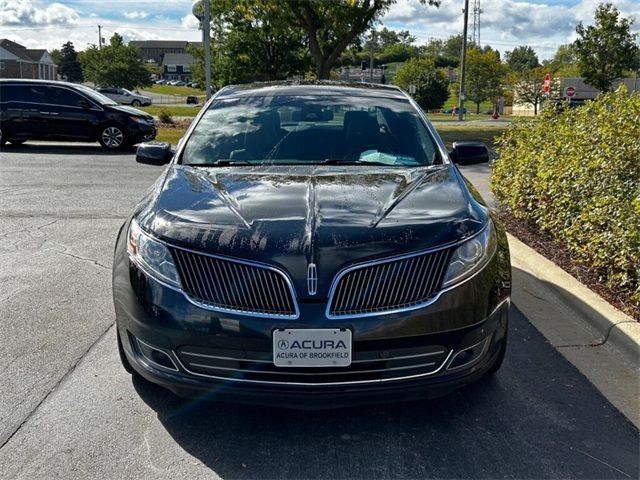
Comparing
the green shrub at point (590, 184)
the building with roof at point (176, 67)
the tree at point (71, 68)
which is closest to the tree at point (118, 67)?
the tree at point (71, 68)

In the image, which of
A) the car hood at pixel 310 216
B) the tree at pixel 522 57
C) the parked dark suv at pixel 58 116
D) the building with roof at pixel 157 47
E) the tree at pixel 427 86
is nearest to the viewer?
the car hood at pixel 310 216

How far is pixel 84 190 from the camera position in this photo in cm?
983

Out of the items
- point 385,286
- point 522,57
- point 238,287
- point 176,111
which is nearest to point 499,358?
point 385,286

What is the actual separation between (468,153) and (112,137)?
1241cm

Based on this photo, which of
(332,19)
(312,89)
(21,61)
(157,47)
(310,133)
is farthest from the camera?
(157,47)

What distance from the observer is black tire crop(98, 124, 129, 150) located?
15297mm

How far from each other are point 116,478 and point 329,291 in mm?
1204

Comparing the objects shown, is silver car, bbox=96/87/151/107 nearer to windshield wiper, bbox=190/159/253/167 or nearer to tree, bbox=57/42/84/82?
tree, bbox=57/42/84/82

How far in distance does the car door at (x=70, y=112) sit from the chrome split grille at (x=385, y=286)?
1399 centimetres

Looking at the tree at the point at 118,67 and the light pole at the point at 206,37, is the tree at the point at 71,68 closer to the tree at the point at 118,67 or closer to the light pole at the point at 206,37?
the tree at the point at 118,67

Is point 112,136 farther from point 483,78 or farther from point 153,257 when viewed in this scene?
point 483,78

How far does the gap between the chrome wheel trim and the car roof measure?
36.1 ft

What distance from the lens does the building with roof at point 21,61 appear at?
74.8 meters

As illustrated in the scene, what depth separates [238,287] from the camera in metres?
2.73
